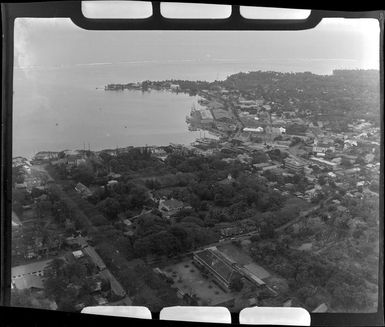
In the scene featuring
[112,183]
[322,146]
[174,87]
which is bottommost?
[112,183]

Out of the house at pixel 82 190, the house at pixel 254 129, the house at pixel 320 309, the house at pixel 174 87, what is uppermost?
the house at pixel 174 87

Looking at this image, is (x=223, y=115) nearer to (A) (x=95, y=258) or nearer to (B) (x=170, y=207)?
(B) (x=170, y=207)

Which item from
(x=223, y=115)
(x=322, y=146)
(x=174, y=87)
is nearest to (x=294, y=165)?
(x=322, y=146)

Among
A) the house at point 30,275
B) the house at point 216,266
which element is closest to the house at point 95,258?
the house at point 30,275

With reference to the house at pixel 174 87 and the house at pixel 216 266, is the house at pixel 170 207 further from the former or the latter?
the house at pixel 174 87

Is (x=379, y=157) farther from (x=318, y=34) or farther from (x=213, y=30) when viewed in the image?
(x=213, y=30)

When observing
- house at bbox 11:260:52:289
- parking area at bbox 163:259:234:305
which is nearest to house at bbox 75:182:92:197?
house at bbox 11:260:52:289
